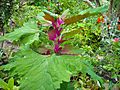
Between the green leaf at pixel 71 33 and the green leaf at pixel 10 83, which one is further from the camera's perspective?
the green leaf at pixel 10 83

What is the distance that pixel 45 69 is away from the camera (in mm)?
1116

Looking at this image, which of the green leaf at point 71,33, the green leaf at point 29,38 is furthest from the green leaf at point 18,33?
the green leaf at point 71,33

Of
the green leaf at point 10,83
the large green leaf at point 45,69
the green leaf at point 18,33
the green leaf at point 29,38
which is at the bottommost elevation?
the green leaf at point 10,83

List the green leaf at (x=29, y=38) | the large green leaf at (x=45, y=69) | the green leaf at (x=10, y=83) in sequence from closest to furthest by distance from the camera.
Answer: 1. the large green leaf at (x=45, y=69)
2. the green leaf at (x=29, y=38)
3. the green leaf at (x=10, y=83)

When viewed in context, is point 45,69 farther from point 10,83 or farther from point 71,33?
point 10,83

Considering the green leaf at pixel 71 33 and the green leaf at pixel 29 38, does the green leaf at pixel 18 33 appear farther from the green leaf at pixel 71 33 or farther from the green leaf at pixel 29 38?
the green leaf at pixel 71 33

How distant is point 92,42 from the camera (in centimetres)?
395

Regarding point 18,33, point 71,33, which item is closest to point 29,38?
point 18,33

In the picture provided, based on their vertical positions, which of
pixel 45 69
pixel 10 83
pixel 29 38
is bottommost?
pixel 10 83

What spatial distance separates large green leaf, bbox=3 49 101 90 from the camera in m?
1.09

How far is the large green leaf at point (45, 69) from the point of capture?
42.8 inches

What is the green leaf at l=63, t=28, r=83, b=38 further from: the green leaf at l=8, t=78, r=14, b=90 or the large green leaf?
the green leaf at l=8, t=78, r=14, b=90

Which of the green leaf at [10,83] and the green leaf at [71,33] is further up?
the green leaf at [71,33]

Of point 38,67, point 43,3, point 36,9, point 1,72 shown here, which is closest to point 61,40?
point 38,67
